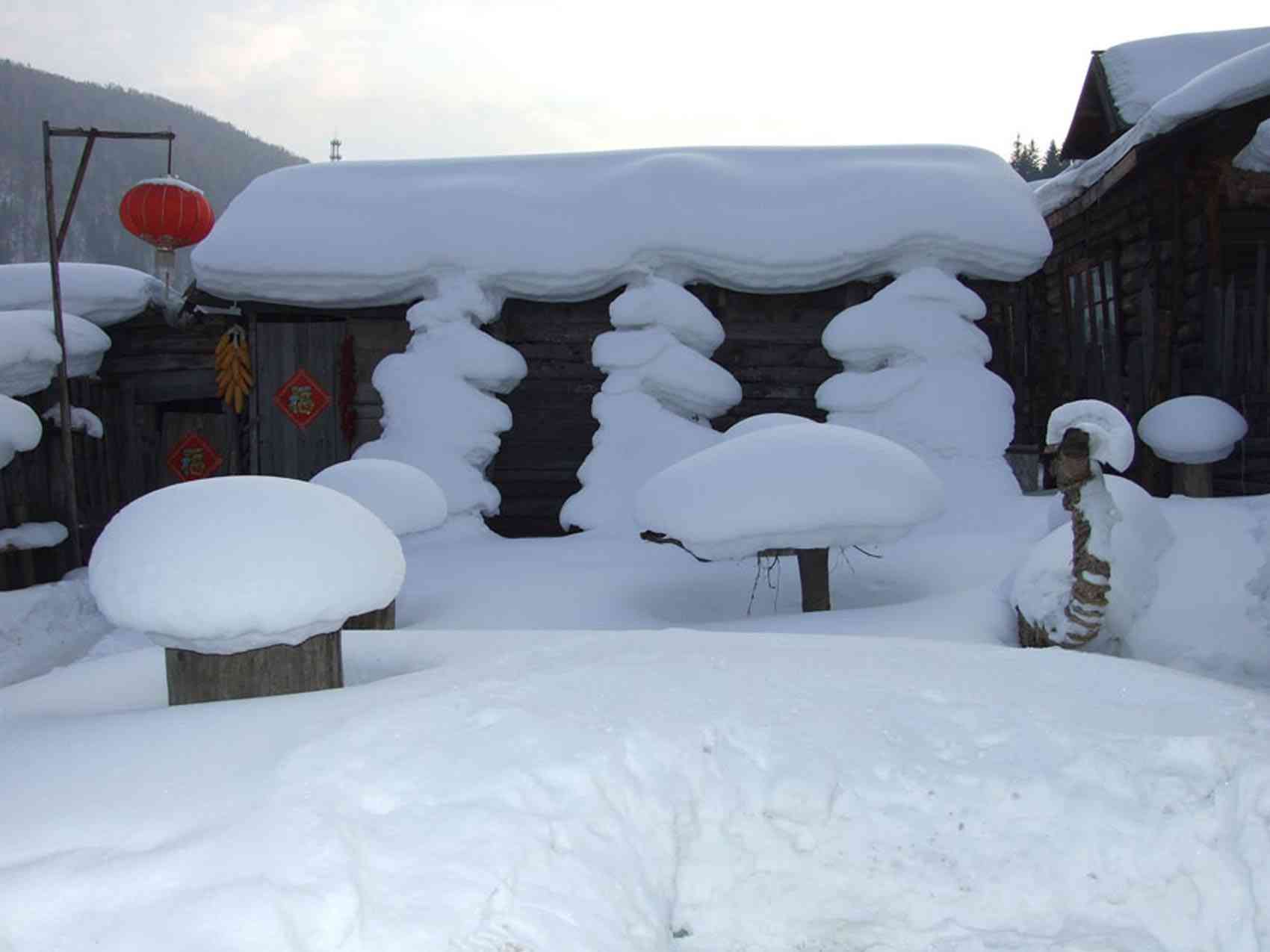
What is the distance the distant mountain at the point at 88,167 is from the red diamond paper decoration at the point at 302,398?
127 feet

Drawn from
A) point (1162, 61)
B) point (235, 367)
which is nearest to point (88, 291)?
point (235, 367)

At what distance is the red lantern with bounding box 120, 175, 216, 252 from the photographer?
11656 mm

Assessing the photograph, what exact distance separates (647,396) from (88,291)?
22.5ft

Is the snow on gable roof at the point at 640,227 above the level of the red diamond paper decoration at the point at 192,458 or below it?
above

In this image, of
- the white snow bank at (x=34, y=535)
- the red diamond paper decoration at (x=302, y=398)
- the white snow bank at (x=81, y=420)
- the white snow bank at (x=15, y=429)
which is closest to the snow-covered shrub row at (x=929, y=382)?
the red diamond paper decoration at (x=302, y=398)

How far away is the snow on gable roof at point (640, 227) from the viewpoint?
28.4ft

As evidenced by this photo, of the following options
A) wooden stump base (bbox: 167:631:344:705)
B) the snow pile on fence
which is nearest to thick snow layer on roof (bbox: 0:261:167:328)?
the snow pile on fence

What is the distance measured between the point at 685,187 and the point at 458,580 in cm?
430

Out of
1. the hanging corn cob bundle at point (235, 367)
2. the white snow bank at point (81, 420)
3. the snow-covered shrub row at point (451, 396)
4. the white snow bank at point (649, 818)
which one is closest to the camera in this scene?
the white snow bank at point (649, 818)

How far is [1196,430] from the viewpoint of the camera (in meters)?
7.89

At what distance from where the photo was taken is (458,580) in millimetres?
7043

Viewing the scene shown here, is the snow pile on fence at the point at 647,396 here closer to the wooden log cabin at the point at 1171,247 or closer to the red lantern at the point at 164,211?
the wooden log cabin at the point at 1171,247

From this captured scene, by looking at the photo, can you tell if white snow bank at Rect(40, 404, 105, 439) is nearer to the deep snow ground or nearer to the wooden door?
the wooden door

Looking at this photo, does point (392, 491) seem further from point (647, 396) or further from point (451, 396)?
point (647, 396)
